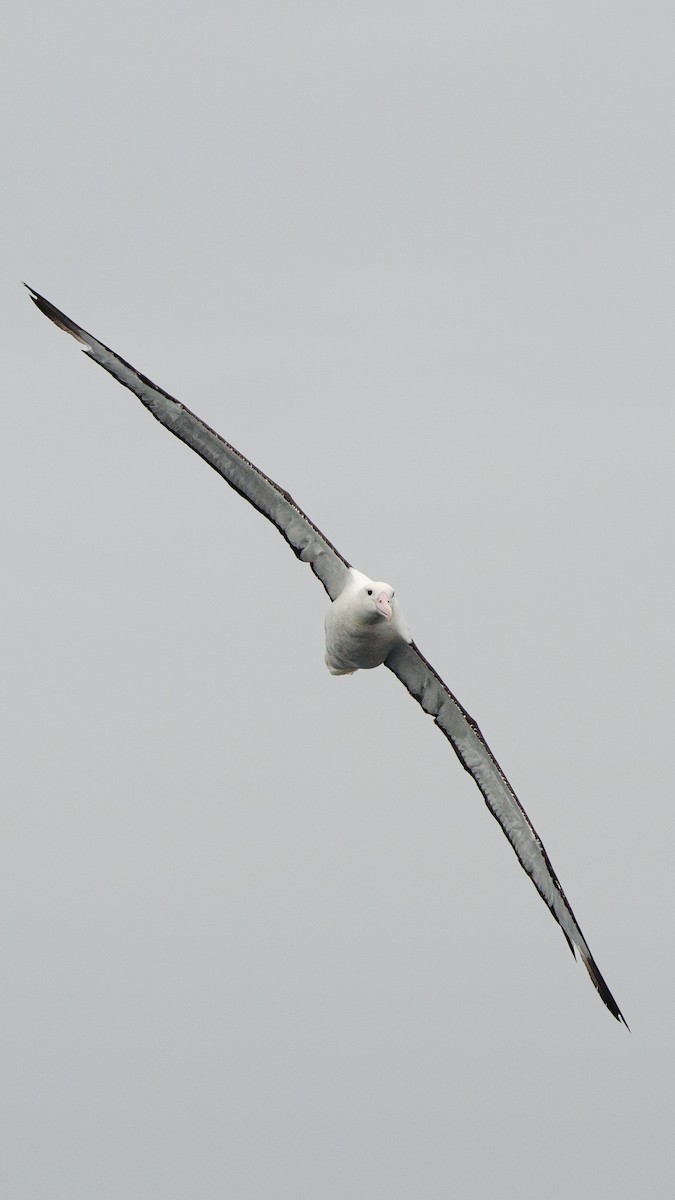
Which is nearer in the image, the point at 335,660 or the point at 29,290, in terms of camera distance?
the point at 29,290

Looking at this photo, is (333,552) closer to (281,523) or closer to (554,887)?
(281,523)

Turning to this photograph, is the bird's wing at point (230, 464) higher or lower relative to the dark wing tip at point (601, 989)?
higher

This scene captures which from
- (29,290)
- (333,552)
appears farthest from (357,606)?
(29,290)

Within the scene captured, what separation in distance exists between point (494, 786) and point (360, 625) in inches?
127

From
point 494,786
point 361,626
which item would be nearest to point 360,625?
point 361,626

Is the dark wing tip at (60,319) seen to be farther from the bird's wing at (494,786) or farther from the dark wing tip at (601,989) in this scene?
the dark wing tip at (601,989)

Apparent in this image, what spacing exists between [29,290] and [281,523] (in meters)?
4.41

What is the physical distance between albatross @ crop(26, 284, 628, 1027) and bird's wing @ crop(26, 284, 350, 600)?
0.01m

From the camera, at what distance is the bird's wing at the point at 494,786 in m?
30.8

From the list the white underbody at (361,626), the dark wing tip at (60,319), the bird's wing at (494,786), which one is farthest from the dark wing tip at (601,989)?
the dark wing tip at (60,319)

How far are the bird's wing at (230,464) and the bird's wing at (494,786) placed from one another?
172 cm

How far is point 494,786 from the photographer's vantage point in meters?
30.9

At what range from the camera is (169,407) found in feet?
91.9

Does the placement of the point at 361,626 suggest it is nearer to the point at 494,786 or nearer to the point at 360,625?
the point at 360,625
